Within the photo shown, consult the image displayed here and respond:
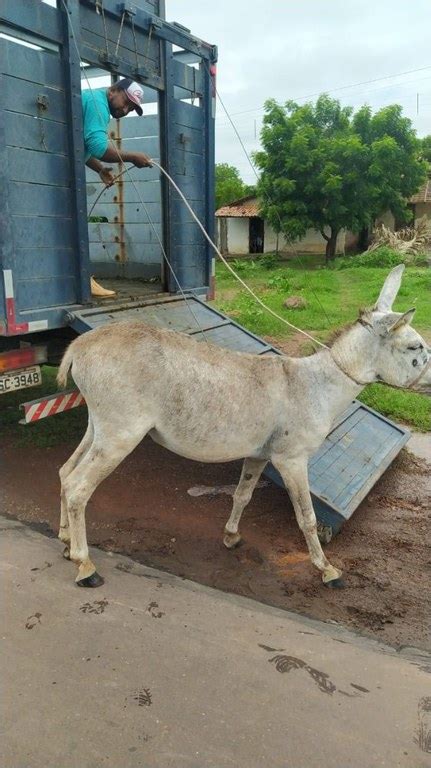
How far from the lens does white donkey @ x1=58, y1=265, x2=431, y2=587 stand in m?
3.46

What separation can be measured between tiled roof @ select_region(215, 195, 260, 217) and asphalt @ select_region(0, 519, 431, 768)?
29512 mm

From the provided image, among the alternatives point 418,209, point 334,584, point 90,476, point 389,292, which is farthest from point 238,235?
point 90,476

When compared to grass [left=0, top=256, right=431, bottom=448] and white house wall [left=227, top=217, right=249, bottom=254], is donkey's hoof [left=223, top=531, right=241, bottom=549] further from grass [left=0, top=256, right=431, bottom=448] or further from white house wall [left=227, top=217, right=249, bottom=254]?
white house wall [left=227, top=217, right=249, bottom=254]

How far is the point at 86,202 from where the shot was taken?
4781 millimetres

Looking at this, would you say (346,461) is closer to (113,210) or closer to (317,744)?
(317,744)

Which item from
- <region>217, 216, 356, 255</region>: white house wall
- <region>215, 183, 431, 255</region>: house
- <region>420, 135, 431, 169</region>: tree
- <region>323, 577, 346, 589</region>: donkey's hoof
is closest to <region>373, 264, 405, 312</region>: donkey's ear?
<region>323, 577, 346, 589</region>: donkey's hoof

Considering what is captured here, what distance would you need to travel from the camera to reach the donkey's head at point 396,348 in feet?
12.0

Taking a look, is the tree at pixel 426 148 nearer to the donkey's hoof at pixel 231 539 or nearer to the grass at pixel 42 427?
the grass at pixel 42 427

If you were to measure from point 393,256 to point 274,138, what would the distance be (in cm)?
669

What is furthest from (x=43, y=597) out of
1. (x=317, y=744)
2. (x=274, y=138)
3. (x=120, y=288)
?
(x=274, y=138)

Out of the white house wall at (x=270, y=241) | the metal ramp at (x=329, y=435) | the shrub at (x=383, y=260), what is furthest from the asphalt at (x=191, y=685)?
the white house wall at (x=270, y=241)

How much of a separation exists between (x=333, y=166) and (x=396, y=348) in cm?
2000

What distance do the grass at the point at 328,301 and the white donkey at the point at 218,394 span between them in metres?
2.54

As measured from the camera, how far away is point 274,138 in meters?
23.3
